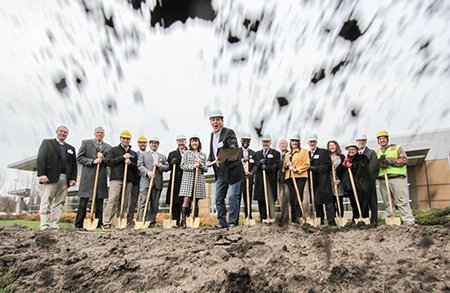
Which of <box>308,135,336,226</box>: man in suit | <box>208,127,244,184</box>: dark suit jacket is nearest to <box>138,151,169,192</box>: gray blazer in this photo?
<box>208,127,244,184</box>: dark suit jacket

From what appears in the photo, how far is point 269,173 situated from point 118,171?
332 centimetres

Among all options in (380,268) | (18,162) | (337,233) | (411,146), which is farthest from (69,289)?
(18,162)

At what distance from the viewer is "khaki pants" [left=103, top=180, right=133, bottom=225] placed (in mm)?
6926

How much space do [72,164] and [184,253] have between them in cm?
428

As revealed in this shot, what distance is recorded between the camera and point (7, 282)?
3.07 meters

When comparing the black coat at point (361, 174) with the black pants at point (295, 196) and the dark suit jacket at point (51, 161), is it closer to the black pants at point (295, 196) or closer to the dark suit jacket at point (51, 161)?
the black pants at point (295, 196)

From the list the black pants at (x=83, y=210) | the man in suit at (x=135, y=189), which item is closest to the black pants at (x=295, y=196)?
the man in suit at (x=135, y=189)

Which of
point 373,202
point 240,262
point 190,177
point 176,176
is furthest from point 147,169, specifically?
point 240,262

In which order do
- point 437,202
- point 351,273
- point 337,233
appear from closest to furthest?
point 351,273
point 337,233
point 437,202

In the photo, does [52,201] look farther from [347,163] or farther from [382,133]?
[382,133]

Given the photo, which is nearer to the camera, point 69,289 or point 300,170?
point 69,289

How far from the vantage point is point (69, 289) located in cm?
281

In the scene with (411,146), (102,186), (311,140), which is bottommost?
(102,186)

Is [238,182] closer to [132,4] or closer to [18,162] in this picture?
[132,4]
